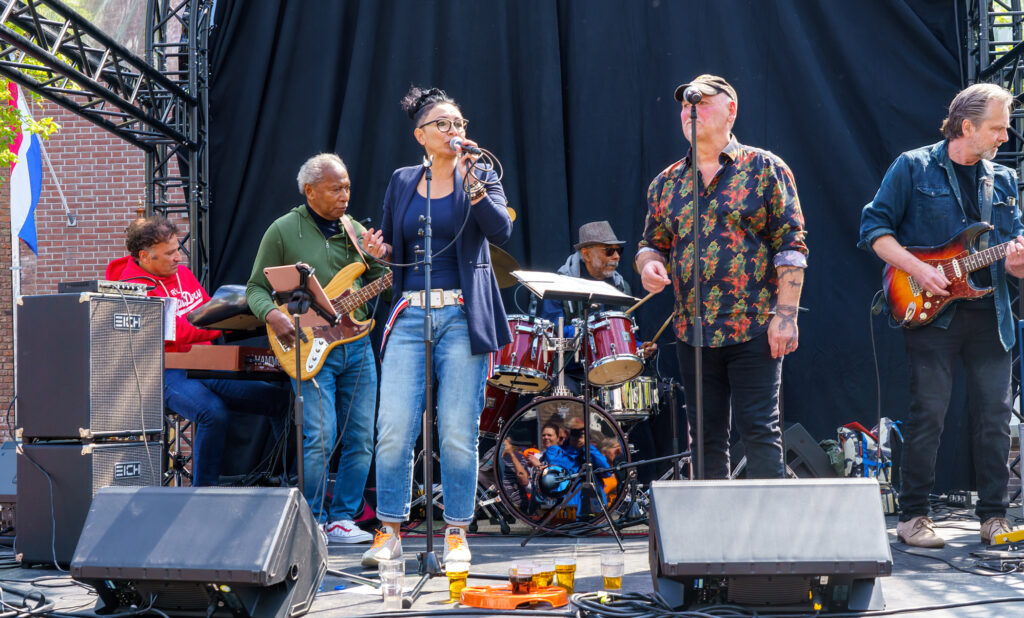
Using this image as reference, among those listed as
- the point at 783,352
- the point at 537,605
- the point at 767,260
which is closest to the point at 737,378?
the point at 783,352

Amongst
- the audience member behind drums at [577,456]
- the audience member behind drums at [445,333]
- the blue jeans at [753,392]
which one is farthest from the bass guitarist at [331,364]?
the blue jeans at [753,392]

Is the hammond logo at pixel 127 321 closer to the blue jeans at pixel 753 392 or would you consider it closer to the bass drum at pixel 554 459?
the bass drum at pixel 554 459

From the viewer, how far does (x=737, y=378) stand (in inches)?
133

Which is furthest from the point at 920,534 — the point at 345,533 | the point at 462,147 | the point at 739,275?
the point at 345,533

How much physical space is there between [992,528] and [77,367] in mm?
3981

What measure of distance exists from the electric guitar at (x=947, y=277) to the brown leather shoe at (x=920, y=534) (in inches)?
33.8

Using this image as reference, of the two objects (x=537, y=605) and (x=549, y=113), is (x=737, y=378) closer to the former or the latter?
(x=537, y=605)

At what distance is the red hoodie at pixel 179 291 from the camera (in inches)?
203

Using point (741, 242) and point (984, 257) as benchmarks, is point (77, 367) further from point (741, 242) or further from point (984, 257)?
point (984, 257)

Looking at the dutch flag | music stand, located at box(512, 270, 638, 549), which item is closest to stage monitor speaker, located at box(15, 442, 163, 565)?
music stand, located at box(512, 270, 638, 549)

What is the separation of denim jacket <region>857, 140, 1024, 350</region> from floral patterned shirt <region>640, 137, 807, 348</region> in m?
0.86

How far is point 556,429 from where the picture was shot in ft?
16.1

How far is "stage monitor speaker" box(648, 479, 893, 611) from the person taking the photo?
8.30 ft

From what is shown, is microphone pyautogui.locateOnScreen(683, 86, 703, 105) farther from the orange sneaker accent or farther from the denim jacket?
the orange sneaker accent
